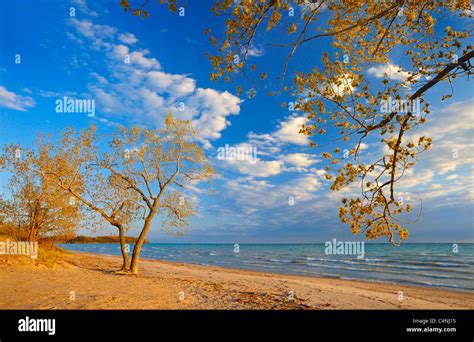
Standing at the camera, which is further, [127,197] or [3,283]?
[127,197]

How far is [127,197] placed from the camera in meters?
20.5

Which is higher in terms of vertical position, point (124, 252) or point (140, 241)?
point (140, 241)

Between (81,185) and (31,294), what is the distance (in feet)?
34.4

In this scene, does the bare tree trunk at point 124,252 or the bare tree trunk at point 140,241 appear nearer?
the bare tree trunk at point 140,241

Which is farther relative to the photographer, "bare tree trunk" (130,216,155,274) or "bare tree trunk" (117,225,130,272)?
"bare tree trunk" (117,225,130,272)

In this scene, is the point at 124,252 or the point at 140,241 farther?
the point at 124,252
